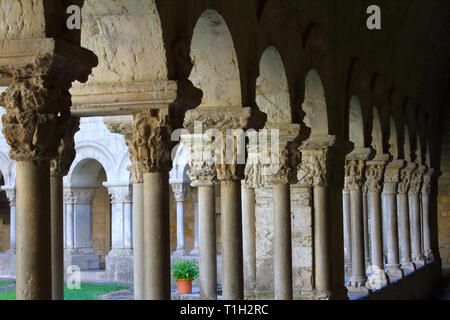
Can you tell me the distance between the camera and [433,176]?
19609 mm

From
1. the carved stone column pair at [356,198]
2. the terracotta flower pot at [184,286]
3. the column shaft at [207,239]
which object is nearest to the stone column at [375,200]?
the carved stone column pair at [356,198]

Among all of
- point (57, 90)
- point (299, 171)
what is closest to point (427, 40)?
point (299, 171)

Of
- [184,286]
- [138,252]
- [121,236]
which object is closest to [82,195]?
[121,236]

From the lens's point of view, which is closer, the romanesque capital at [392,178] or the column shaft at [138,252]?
the column shaft at [138,252]

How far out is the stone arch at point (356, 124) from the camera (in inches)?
424

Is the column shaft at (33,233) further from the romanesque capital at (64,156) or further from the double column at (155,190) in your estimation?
the double column at (155,190)

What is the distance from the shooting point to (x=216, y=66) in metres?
5.94

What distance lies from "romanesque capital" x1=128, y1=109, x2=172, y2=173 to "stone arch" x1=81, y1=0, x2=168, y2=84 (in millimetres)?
239

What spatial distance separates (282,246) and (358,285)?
3.27 metres

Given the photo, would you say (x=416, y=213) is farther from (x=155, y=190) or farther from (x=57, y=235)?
(x=57, y=235)

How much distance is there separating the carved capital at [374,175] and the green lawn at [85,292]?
17.9 feet
